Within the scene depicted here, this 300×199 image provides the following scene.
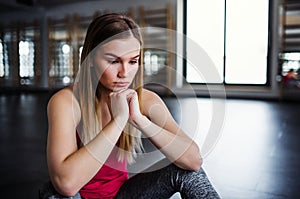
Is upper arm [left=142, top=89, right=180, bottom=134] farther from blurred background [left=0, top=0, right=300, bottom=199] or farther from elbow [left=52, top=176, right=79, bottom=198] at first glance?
elbow [left=52, top=176, right=79, bottom=198]

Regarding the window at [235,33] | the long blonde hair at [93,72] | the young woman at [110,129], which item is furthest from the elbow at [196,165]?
the window at [235,33]

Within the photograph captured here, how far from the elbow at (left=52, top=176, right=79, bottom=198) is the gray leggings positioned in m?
0.05

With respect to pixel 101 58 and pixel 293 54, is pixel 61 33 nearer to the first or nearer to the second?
pixel 293 54

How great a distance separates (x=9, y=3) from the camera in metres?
8.12

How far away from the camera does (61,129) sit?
717mm

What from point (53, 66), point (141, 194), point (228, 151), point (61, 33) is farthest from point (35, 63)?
point (141, 194)

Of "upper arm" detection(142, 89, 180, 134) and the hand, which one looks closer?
the hand

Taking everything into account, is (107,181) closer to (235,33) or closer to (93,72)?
(93,72)

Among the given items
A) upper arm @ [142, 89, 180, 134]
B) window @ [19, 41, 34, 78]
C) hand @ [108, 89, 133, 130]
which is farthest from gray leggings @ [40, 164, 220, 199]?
window @ [19, 41, 34, 78]

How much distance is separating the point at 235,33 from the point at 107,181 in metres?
6.45

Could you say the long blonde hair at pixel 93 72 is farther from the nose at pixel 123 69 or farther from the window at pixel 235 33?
the window at pixel 235 33

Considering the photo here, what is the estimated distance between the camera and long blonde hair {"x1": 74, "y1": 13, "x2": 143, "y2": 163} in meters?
0.73

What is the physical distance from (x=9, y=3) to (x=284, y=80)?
689cm

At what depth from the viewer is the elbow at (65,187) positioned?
0.70 m
